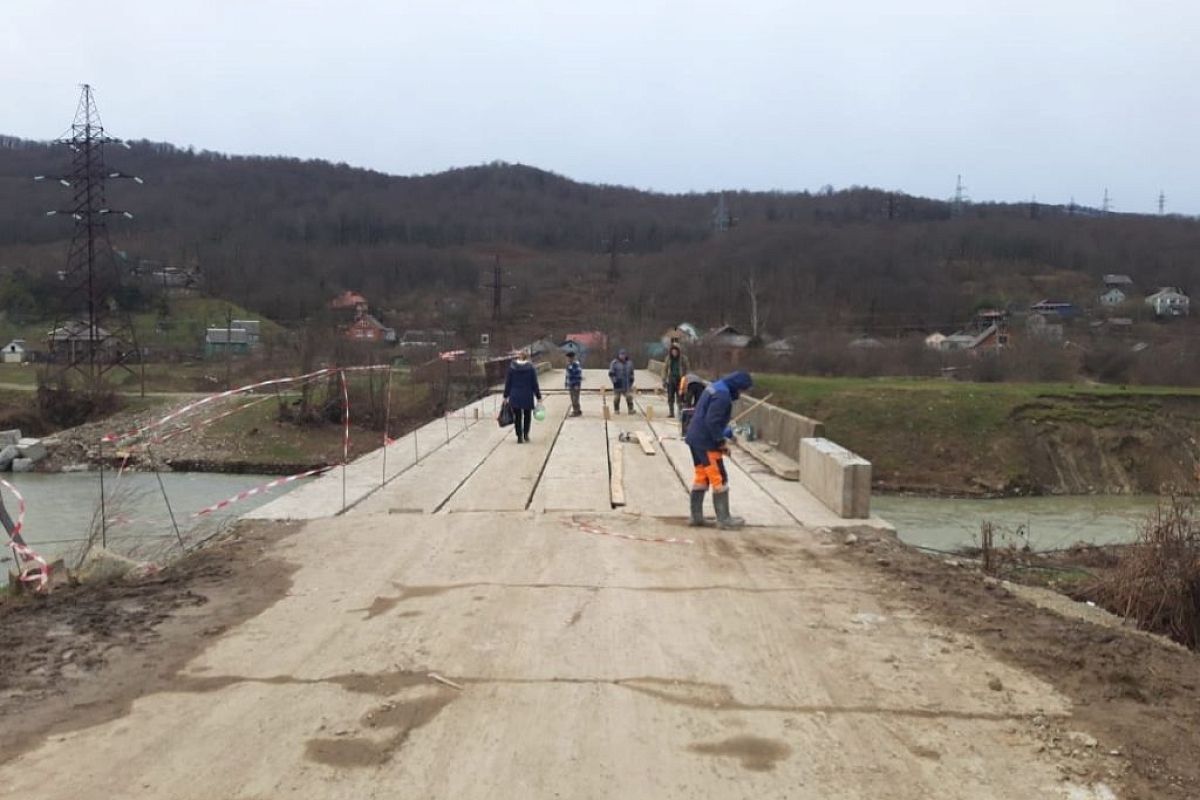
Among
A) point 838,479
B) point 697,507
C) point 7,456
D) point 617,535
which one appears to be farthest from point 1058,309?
point 617,535

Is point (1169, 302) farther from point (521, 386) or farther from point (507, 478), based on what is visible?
point (507, 478)

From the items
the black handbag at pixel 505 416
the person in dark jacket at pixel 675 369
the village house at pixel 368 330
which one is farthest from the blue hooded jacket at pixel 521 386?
the village house at pixel 368 330

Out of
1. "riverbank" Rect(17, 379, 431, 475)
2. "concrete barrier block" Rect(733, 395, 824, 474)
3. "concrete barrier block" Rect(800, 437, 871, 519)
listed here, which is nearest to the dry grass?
"concrete barrier block" Rect(800, 437, 871, 519)

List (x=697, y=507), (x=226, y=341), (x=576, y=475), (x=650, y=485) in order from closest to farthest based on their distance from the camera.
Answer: (x=697, y=507) < (x=650, y=485) < (x=576, y=475) < (x=226, y=341)

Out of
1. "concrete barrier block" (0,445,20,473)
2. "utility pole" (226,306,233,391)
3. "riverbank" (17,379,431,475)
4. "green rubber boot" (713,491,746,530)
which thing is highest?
"green rubber boot" (713,491,746,530)

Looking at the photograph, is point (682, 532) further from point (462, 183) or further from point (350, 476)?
point (462, 183)

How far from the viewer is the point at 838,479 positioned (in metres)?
11.7

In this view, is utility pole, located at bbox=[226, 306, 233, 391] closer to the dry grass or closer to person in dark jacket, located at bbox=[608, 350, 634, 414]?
person in dark jacket, located at bbox=[608, 350, 634, 414]

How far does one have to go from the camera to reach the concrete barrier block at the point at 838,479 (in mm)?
11398

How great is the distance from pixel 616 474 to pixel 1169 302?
96.5m

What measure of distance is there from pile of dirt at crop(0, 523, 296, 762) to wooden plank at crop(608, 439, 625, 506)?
4.69 meters

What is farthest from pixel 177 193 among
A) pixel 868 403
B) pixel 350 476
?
pixel 350 476

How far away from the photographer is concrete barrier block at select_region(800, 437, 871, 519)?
37.4 ft

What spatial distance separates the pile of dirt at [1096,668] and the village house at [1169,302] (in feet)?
305
